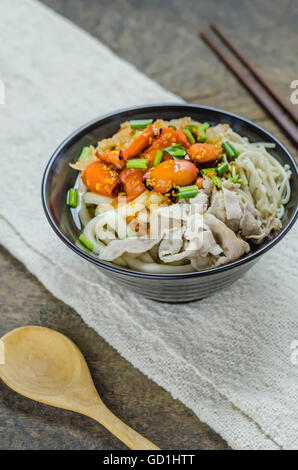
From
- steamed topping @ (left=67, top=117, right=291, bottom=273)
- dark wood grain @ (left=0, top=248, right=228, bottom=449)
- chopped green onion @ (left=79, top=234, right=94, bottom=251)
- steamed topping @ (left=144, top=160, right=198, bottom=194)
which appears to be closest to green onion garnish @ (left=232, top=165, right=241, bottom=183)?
steamed topping @ (left=67, top=117, right=291, bottom=273)

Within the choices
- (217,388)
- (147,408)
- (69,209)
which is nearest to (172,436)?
(147,408)

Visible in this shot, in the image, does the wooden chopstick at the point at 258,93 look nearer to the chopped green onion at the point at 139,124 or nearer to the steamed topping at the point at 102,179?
the chopped green onion at the point at 139,124

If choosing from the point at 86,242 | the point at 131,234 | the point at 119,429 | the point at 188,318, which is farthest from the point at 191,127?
the point at 119,429

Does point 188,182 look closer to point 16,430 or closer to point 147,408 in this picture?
point 147,408

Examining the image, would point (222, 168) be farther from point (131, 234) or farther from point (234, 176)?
point (131, 234)

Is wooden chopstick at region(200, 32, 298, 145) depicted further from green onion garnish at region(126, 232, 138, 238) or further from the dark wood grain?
the dark wood grain

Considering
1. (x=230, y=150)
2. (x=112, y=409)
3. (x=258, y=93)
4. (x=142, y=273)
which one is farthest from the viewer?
(x=258, y=93)
